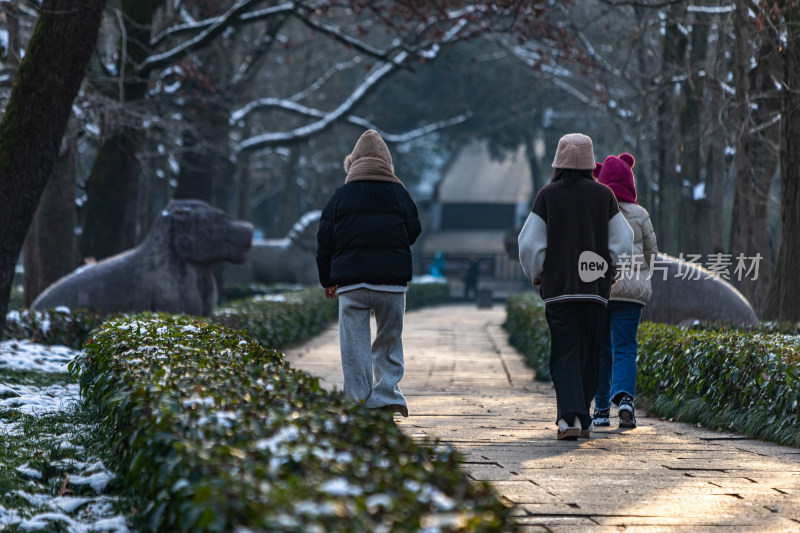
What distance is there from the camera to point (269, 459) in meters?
3.05

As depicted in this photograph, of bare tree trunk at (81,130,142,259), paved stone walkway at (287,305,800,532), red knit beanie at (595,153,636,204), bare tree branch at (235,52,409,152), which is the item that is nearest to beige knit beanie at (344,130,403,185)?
paved stone walkway at (287,305,800,532)

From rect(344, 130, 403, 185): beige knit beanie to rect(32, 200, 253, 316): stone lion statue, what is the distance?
5.92 meters

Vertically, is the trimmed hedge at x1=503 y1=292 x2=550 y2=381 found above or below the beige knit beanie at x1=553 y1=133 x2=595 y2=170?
below

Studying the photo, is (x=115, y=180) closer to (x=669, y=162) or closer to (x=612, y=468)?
(x=669, y=162)

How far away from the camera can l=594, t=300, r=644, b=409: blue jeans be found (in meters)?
7.36

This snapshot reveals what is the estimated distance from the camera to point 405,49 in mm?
17359

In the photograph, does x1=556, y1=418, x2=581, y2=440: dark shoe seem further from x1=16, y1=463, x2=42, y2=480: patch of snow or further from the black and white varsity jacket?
x1=16, y1=463, x2=42, y2=480: patch of snow

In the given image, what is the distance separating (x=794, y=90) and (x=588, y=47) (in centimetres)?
1663

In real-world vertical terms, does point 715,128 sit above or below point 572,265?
above

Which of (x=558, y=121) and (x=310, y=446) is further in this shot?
(x=558, y=121)

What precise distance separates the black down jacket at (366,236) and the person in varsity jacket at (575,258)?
790 millimetres

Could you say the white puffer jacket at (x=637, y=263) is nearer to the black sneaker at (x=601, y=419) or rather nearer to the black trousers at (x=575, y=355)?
the black trousers at (x=575, y=355)

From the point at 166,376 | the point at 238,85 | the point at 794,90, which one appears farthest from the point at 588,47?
the point at 166,376

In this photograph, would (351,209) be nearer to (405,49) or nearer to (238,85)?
(405,49)
